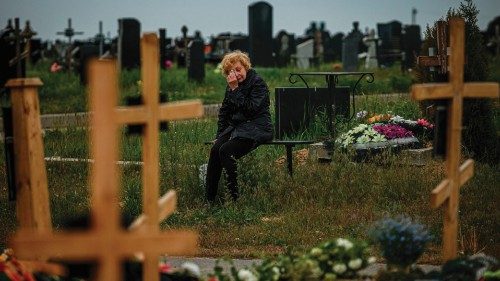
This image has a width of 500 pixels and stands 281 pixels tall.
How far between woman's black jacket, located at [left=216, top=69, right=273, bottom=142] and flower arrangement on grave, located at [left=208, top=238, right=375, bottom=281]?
138 inches

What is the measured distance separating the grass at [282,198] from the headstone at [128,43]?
1044 cm

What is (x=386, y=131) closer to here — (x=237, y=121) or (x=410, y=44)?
(x=237, y=121)

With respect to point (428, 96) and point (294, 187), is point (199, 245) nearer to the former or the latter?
point (294, 187)

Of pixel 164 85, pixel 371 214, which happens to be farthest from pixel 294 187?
pixel 164 85

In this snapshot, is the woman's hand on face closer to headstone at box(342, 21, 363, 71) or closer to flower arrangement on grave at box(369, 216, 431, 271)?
flower arrangement on grave at box(369, 216, 431, 271)

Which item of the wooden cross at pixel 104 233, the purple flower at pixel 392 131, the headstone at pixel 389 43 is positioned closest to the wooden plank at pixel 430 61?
the purple flower at pixel 392 131

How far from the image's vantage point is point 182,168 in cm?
1001

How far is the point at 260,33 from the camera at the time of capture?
25125mm

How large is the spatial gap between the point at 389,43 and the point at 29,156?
87.5 feet

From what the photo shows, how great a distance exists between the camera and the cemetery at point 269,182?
4492 mm

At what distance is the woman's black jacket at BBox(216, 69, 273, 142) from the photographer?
907 cm

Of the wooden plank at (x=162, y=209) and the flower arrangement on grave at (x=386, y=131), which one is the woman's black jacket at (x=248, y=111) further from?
the wooden plank at (x=162, y=209)

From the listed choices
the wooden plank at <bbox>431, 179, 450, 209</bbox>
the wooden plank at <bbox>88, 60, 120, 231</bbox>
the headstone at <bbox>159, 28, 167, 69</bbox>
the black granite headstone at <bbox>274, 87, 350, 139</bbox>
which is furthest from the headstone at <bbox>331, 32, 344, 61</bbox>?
the wooden plank at <bbox>88, 60, 120, 231</bbox>

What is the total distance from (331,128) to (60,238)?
8336mm
